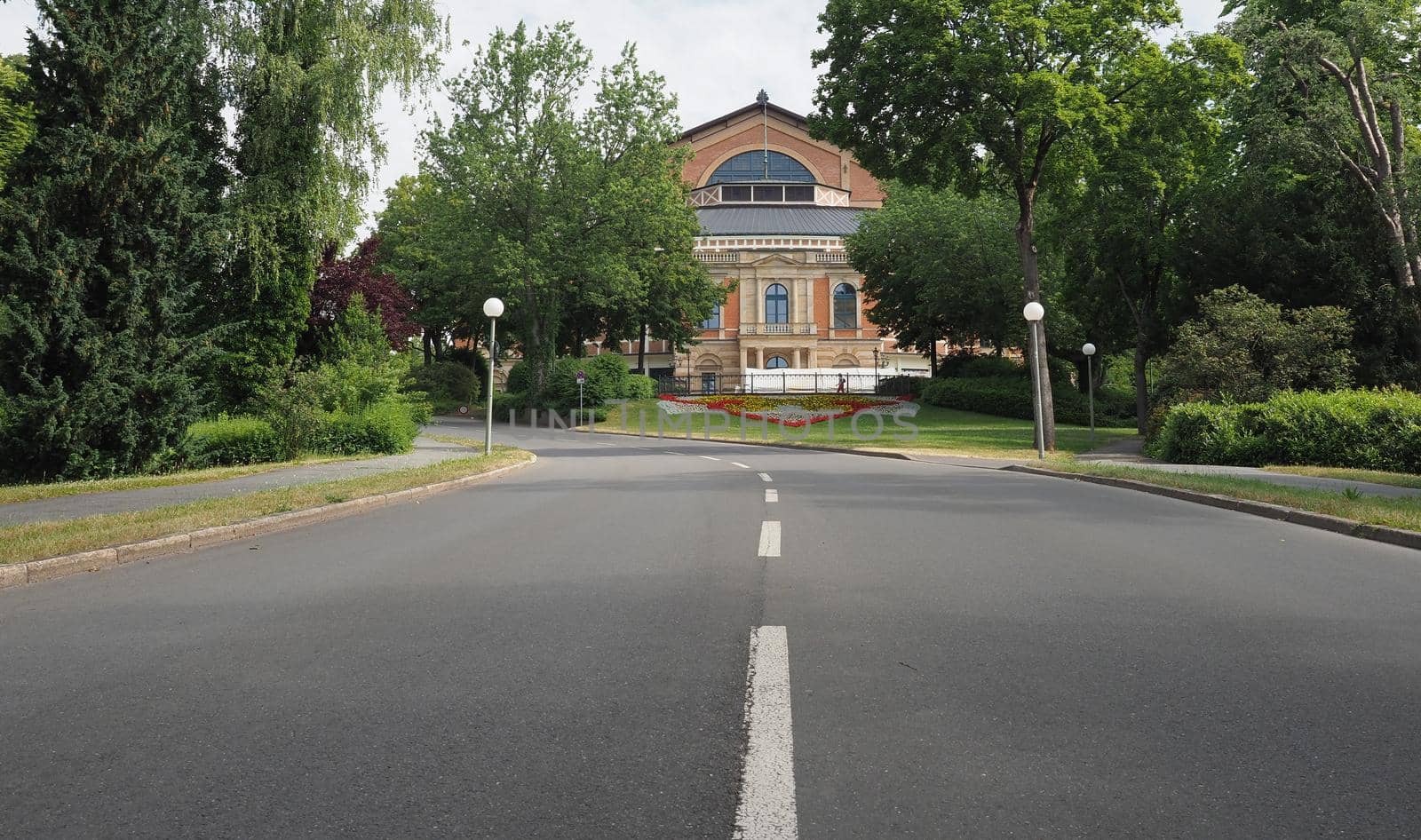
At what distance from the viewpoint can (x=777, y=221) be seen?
8219 cm

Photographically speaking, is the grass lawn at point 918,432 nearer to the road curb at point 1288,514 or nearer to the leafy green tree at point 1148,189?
the leafy green tree at point 1148,189

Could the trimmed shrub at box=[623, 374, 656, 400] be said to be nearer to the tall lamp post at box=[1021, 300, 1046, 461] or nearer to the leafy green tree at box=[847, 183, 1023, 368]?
the leafy green tree at box=[847, 183, 1023, 368]

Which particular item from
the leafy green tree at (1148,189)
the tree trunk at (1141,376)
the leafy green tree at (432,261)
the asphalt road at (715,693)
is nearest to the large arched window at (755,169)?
the leafy green tree at (432,261)

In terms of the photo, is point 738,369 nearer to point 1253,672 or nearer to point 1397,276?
point 1397,276

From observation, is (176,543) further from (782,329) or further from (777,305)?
(777,305)

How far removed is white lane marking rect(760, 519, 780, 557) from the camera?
8234mm

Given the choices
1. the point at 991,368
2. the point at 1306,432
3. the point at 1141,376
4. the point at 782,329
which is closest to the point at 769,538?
the point at 1306,432

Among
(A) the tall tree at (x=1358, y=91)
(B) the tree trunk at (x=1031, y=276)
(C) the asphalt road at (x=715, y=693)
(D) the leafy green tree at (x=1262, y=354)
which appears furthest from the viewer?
(A) the tall tree at (x=1358, y=91)

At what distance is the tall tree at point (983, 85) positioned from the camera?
23.7 metres

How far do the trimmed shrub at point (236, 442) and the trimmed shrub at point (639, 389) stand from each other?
29.6 metres

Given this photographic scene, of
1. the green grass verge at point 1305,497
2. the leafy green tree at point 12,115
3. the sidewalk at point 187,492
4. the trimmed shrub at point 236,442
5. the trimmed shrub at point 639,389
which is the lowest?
the green grass verge at point 1305,497

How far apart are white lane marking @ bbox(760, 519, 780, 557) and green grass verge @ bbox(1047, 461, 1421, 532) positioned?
5.81m

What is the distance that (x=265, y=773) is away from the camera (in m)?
3.36

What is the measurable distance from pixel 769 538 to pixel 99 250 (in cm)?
1436
